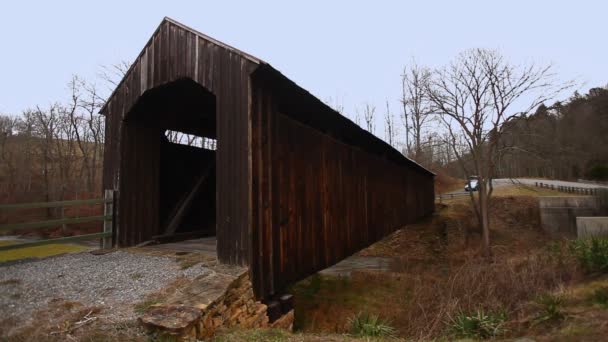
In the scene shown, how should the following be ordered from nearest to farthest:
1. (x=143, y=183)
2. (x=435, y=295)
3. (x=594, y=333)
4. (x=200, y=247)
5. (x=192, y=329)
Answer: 1. (x=192, y=329)
2. (x=594, y=333)
3. (x=200, y=247)
4. (x=143, y=183)
5. (x=435, y=295)

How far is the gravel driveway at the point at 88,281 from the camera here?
3.89 metres

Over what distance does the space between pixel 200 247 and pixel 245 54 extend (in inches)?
156

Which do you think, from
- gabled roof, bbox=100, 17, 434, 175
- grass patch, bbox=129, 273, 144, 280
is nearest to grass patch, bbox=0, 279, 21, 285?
grass patch, bbox=129, 273, 144, 280

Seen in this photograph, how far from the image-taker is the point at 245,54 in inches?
212

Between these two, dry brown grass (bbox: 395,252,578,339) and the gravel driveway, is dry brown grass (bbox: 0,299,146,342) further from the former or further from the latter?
dry brown grass (bbox: 395,252,578,339)

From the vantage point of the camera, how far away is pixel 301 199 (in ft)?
22.0

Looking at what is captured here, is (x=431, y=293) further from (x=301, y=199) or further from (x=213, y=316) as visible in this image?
(x=213, y=316)

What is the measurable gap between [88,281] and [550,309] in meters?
7.10

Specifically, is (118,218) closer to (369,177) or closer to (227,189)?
(227,189)

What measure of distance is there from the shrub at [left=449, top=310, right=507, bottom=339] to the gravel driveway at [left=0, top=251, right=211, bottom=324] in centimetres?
428

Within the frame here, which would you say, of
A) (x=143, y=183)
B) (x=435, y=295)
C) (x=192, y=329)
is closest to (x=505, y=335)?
(x=435, y=295)

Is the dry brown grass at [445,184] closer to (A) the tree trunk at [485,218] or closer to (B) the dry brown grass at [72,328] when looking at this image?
(A) the tree trunk at [485,218]

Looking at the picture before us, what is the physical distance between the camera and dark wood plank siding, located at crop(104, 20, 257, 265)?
531 centimetres

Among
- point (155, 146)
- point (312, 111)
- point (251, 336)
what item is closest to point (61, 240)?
point (155, 146)
